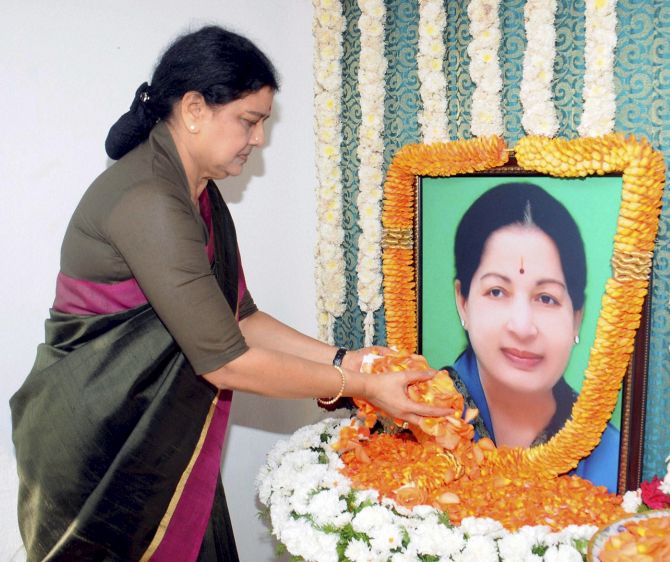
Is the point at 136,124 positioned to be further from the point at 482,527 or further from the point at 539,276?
the point at 482,527

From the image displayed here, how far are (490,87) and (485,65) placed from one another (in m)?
0.06

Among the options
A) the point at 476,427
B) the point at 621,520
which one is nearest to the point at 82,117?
the point at 476,427

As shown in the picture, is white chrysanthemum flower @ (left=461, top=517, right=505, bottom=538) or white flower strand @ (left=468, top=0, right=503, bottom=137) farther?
white flower strand @ (left=468, top=0, right=503, bottom=137)

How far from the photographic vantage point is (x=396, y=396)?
175 cm

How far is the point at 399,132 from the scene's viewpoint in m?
2.14

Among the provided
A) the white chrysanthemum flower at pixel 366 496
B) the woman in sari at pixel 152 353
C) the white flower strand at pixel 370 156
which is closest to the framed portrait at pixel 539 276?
the white flower strand at pixel 370 156

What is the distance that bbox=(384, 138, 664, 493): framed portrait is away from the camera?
1693 millimetres

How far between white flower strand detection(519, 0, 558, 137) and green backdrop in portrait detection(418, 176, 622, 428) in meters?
0.14

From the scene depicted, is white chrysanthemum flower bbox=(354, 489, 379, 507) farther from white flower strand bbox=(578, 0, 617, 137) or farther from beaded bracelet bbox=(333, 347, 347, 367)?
white flower strand bbox=(578, 0, 617, 137)

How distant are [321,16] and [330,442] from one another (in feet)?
4.39

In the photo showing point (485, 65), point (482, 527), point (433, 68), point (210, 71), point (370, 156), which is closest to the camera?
point (210, 71)

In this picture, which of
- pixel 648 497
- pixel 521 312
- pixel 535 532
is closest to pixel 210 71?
pixel 521 312

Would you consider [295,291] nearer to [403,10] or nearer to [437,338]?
[437,338]

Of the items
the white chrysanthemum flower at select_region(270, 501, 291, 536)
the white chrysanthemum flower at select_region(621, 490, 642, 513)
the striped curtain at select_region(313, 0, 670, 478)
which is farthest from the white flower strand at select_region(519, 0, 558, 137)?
the white chrysanthemum flower at select_region(270, 501, 291, 536)
